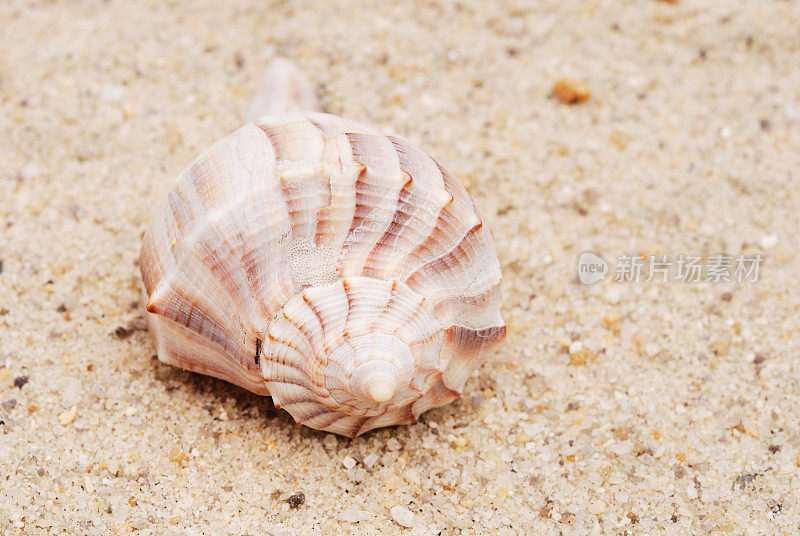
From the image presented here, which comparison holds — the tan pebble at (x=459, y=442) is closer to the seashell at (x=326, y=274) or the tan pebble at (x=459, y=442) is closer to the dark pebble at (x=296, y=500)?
the seashell at (x=326, y=274)

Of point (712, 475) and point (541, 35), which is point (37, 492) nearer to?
point (712, 475)

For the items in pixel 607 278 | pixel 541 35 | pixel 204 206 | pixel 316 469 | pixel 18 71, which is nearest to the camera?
pixel 204 206

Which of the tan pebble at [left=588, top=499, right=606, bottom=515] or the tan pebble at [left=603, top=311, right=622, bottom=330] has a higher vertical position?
the tan pebble at [left=603, top=311, right=622, bottom=330]

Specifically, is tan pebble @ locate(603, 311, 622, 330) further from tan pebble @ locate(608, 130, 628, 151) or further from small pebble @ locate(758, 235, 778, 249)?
tan pebble @ locate(608, 130, 628, 151)

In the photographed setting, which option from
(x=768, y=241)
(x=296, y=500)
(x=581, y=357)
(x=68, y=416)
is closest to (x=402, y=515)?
(x=296, y=500)

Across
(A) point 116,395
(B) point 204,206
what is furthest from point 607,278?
(A) point 116,395

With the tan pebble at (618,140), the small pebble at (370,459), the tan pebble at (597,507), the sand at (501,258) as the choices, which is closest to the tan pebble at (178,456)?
the sand at (501,258)

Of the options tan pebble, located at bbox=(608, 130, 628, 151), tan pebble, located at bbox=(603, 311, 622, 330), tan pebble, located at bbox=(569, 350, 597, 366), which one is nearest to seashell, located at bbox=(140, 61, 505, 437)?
tan pebble, located at bbox=(569, 350, 597, 366)
